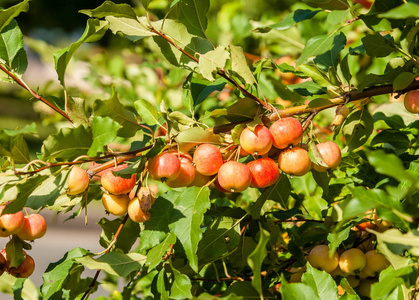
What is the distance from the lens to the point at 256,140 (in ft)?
2.30

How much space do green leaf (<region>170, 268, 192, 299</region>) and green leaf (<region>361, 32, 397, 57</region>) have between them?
17.2 inches

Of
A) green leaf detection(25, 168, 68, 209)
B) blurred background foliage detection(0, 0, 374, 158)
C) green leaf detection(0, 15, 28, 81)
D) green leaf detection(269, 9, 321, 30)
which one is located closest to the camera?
green leaf detection(25, 168, 68, 209)

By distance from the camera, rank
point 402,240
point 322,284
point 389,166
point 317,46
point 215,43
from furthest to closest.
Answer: point 215,43 → point 317,46 → point 322,284 → point 402,240 → point 389,166

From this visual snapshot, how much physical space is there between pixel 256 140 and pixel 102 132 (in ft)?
0.67

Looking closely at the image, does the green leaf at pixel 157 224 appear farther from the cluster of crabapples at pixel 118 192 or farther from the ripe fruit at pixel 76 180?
the ripe fruit at pixel 76 180

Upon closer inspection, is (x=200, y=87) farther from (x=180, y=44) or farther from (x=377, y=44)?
(x=377, y=44)

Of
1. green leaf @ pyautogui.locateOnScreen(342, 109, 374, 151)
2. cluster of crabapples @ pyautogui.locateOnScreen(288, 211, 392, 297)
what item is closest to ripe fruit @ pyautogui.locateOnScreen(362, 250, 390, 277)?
cluster of crabapples @ pyautogui.locateOnScreen(288, 211, 392, 297)

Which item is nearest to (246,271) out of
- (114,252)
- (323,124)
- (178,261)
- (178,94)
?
(178,261)

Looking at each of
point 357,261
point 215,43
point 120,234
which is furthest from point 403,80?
point 215,43

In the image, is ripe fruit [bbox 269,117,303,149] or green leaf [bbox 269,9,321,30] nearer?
ripe fruit [bbox 269,117,303,149]

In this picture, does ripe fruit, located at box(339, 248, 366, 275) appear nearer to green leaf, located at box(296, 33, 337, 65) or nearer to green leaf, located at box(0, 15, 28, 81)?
green leaf, located at box(296, 33, 337, 65)

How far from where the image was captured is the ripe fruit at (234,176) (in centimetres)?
70

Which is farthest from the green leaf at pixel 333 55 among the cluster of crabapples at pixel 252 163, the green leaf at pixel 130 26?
the green leaf at pixel 130 26

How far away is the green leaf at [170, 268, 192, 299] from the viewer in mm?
719
